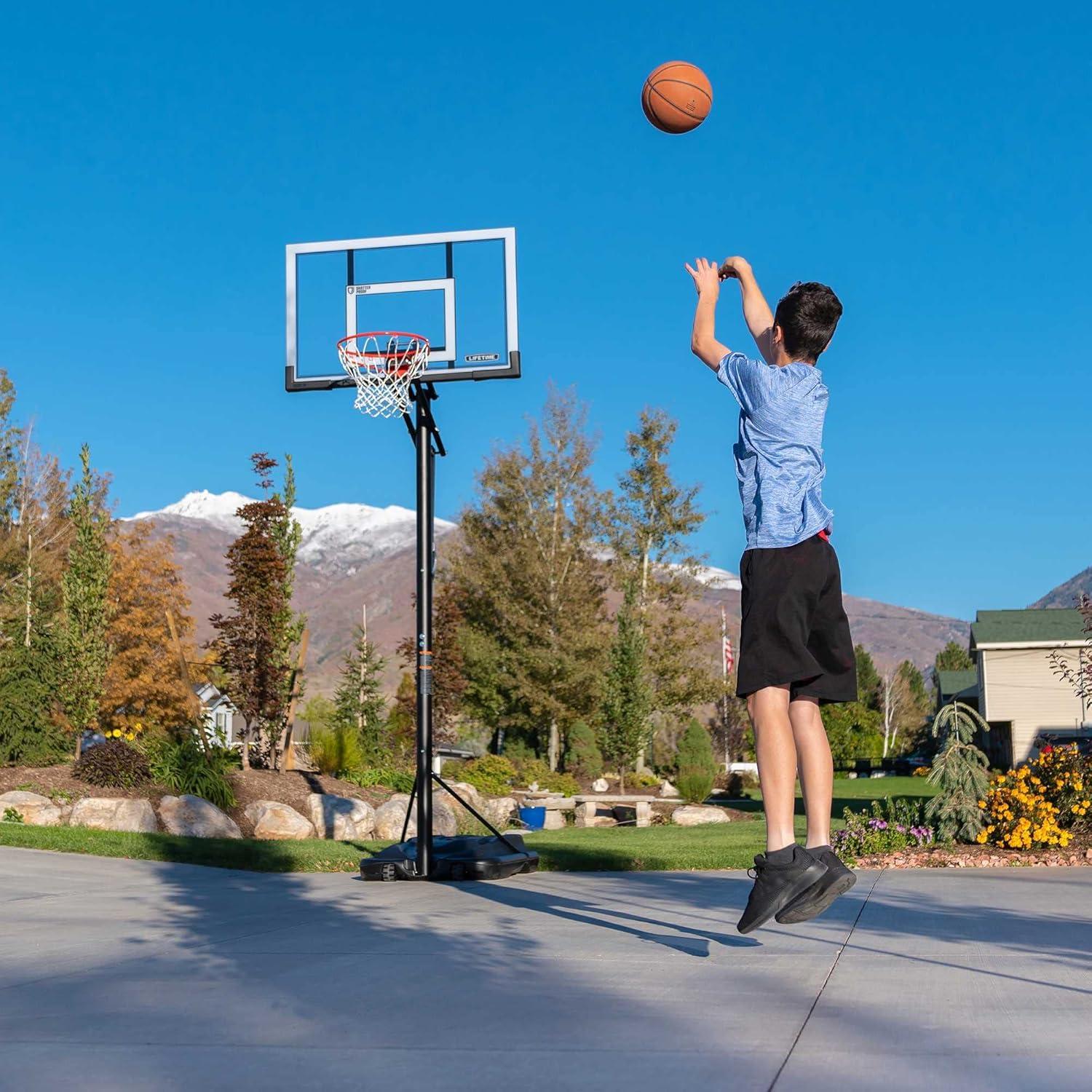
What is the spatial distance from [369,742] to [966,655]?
61.7 m

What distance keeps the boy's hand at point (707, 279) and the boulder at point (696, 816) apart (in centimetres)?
1685

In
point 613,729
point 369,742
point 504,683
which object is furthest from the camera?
point 504,683

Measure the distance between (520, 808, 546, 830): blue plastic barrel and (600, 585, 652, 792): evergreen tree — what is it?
1172 cm

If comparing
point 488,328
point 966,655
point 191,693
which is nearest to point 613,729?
point 191,693

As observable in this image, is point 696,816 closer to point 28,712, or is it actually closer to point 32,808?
point 28,712

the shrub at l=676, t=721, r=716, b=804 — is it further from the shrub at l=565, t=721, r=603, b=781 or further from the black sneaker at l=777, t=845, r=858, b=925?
the black sneaker at l=777, t=845, r=858, b=925

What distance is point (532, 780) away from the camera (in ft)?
94.4

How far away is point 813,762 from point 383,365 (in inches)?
255

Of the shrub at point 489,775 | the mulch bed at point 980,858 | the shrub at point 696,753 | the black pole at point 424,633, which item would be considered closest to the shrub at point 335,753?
the shrub at point 489,775

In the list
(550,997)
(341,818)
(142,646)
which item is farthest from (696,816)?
(142,646)

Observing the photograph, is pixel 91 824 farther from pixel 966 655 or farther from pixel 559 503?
pixel 966 655

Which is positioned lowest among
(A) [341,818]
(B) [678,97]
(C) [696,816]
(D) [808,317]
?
(C) [696,816]

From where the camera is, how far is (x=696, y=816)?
68.9 feet

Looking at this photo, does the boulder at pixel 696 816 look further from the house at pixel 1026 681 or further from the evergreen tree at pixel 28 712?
the house at pixel 1026 681
